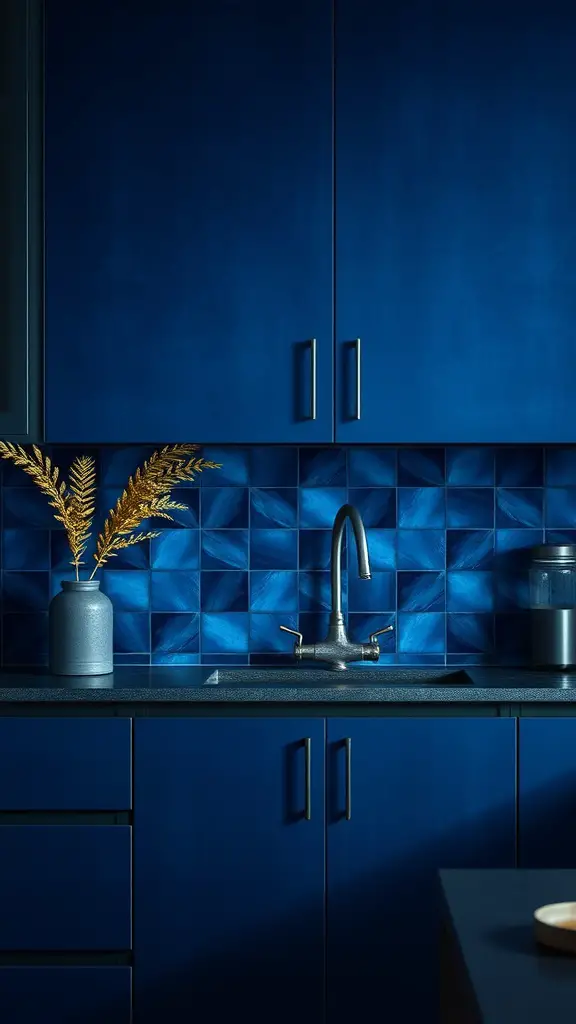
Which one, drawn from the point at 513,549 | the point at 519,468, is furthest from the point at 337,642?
the point at 519,468

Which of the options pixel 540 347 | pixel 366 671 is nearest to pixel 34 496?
pixel 366 671

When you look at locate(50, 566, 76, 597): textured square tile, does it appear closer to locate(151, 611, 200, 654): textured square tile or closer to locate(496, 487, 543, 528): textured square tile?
locate(151, 611, 200, 654): textured square tile

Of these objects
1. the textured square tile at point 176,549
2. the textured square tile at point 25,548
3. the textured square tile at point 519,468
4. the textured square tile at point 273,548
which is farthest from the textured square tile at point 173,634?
the textured square tile at point 519,468

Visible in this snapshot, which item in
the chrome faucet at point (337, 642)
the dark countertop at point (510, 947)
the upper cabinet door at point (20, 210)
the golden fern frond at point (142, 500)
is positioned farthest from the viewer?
the chrome faucet at point (337, 642)

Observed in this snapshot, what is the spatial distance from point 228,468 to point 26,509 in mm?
548

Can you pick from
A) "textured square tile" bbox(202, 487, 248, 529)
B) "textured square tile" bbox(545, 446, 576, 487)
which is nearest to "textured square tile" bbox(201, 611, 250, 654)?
"textured square tile" bbox(202, 487, 248, 529)

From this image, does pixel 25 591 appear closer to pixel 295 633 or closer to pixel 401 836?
pixel 295 633

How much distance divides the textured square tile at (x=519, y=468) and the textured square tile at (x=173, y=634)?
89cm

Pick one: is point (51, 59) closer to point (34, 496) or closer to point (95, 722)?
point (34, 496)

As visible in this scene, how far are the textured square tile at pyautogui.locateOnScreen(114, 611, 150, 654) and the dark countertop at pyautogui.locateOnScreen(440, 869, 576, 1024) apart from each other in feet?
5.36

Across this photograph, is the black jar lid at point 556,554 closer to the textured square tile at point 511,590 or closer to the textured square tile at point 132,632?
the textured square tile at point 511,590

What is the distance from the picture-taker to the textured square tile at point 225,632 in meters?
2.71

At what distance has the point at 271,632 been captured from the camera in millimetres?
2707

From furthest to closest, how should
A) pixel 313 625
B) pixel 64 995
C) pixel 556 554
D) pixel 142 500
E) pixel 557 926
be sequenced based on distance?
pixel 313 625
pixel 556 554
pixel 142 500
pixel 64 995
pixel 557 926
